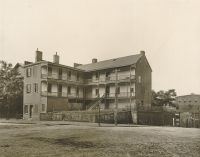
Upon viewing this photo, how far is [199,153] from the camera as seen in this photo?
1002cm

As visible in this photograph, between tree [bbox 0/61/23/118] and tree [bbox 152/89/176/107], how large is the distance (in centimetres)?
2561

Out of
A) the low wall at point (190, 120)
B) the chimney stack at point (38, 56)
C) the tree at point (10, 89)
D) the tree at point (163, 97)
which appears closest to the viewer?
the low wall at point (190, 120)

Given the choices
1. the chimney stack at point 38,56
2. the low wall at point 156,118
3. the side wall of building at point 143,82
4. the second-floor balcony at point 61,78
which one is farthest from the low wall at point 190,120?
the chimney stack at point 38,56

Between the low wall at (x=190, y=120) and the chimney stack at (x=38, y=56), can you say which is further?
the chimney stack at (x=38, y=56)

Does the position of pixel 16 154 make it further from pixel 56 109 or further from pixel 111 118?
pixel 56 109

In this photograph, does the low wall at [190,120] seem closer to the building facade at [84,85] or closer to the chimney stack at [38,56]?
the building facade at [84,85]

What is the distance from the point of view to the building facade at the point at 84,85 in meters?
42.0

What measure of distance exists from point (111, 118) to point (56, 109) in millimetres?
12285

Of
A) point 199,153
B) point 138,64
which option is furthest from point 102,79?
point 199,153

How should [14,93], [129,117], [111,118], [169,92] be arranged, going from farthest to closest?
[169,92], [14,93], [129,117], [111,118]

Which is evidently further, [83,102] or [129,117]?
[83,102]

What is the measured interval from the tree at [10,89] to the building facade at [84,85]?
3351 millimetres

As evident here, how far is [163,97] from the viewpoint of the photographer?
56.3 metres

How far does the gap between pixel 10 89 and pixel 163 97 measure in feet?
95.1
